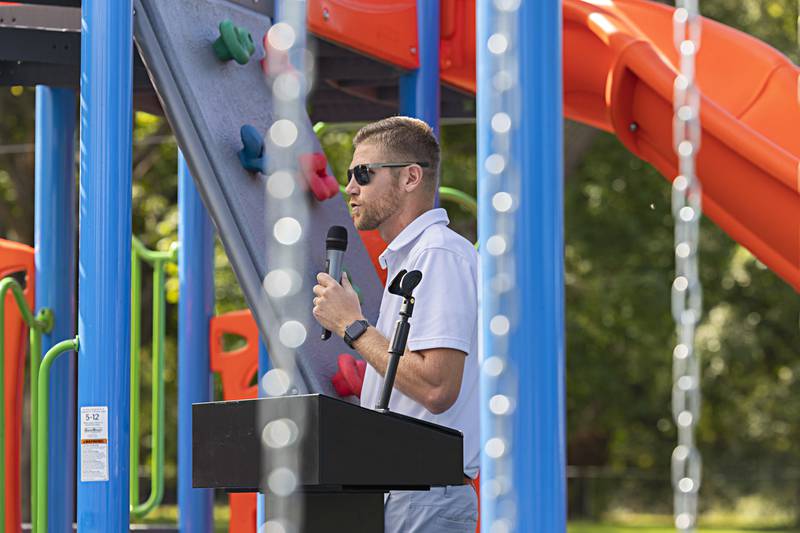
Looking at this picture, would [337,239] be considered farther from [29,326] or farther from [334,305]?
[29,326]

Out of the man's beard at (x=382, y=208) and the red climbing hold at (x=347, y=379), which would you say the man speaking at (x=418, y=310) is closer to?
the man's beard at (x=382, y=208)

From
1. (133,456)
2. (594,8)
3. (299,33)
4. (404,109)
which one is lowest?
(133,456)

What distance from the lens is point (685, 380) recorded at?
1949 mm

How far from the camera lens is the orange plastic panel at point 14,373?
238 inches

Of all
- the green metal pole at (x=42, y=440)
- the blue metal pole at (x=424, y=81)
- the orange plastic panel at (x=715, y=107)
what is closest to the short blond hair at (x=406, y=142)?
the green metal pole at (x=42, y=440)


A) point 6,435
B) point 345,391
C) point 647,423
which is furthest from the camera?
point 647,423

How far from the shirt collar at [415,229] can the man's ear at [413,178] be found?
82 mm

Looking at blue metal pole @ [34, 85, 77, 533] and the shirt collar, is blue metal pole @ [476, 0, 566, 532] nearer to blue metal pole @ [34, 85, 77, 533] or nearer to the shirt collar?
the shirt collar

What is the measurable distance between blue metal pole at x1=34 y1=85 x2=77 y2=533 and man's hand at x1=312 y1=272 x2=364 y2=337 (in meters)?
3.09

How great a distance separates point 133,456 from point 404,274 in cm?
380

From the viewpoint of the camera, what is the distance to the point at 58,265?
20.2 ft

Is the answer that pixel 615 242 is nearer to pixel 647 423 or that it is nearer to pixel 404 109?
pixel 647 423

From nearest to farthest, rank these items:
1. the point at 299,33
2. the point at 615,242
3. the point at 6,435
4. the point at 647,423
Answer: the point at 299,33, the point at 6,435, the point at 615,242, the point at 647,423

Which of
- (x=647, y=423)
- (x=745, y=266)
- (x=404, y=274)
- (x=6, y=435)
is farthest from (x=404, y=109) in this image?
(x=647, y=423)
